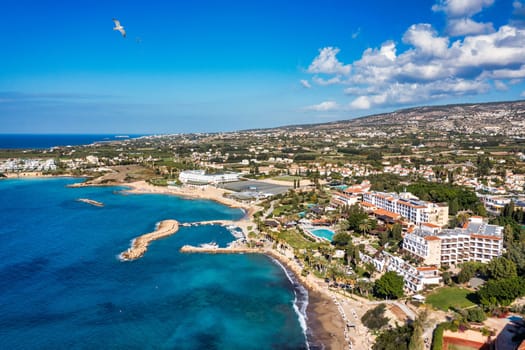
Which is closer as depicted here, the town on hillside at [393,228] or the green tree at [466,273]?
the town on hillside at [393,228]

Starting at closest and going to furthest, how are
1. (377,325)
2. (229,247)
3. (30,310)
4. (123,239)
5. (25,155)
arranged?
(377,325) → (30,310) → (229,247) → (123,239) → (25,155)

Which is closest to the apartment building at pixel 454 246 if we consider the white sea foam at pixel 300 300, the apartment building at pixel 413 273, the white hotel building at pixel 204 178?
the apartment building at pixel 413 273

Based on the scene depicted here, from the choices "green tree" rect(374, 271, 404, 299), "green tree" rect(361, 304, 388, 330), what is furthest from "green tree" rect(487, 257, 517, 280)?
"green tree" rect(361, 304, 388, 330)

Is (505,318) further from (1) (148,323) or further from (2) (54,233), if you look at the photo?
(2) (54,233)

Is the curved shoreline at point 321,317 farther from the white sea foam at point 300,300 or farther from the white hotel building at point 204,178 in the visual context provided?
the white hotel building at point 204,178

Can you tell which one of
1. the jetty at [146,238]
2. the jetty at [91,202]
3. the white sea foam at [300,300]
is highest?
the jetty at [91,202]

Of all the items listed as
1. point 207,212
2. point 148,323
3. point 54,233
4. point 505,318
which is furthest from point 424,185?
point 54,233

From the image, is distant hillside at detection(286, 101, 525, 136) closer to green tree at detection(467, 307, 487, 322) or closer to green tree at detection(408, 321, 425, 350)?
green tree at detection(467, 307, 487, 322)
